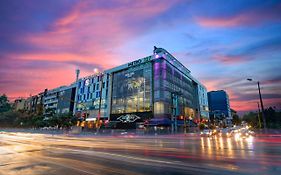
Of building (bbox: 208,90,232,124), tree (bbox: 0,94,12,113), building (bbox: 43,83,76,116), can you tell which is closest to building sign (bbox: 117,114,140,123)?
building (bbox: 43,83,76,116)

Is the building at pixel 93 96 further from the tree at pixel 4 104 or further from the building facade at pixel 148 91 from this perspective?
the tree at pixel 4 104

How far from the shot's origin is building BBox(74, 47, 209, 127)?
61188mm

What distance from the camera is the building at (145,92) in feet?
201

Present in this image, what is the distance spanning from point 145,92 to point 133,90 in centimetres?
592

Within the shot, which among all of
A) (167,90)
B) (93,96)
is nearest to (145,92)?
(167,90)

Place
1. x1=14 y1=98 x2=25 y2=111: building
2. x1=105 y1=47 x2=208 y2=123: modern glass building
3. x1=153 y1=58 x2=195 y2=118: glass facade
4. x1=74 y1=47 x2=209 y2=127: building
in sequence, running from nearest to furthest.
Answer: x1=153 y1=58 x2=195 y2=118: glass facade < x1=105 y1=47 x2=208 y2=123: modern glass building < x1=74 y1=47 x2=209 y2=127: building < x1=14 y1=98 x2=25 y2=111: building

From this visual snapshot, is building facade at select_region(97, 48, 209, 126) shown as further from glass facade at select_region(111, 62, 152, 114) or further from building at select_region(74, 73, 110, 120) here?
building at select_region(74, 73, 110, 120)

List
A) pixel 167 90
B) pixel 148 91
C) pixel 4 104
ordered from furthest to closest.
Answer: pixel 4 104 → pixel 148 91 → pixel 167 90

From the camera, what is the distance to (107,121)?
2842 inches

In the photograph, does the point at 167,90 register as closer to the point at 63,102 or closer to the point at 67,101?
the point at 67,101

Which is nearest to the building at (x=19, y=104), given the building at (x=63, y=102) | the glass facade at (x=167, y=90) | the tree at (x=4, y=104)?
the tree at (x=4, y=104)

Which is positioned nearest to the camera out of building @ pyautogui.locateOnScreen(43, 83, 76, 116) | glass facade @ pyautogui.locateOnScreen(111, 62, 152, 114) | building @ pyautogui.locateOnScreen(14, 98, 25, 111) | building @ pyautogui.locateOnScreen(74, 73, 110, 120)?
glass facade @ pyautogui.locateOnScreen(111, 62, 152, 114)

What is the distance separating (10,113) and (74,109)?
42.2 meters

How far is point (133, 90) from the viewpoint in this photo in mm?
68250
